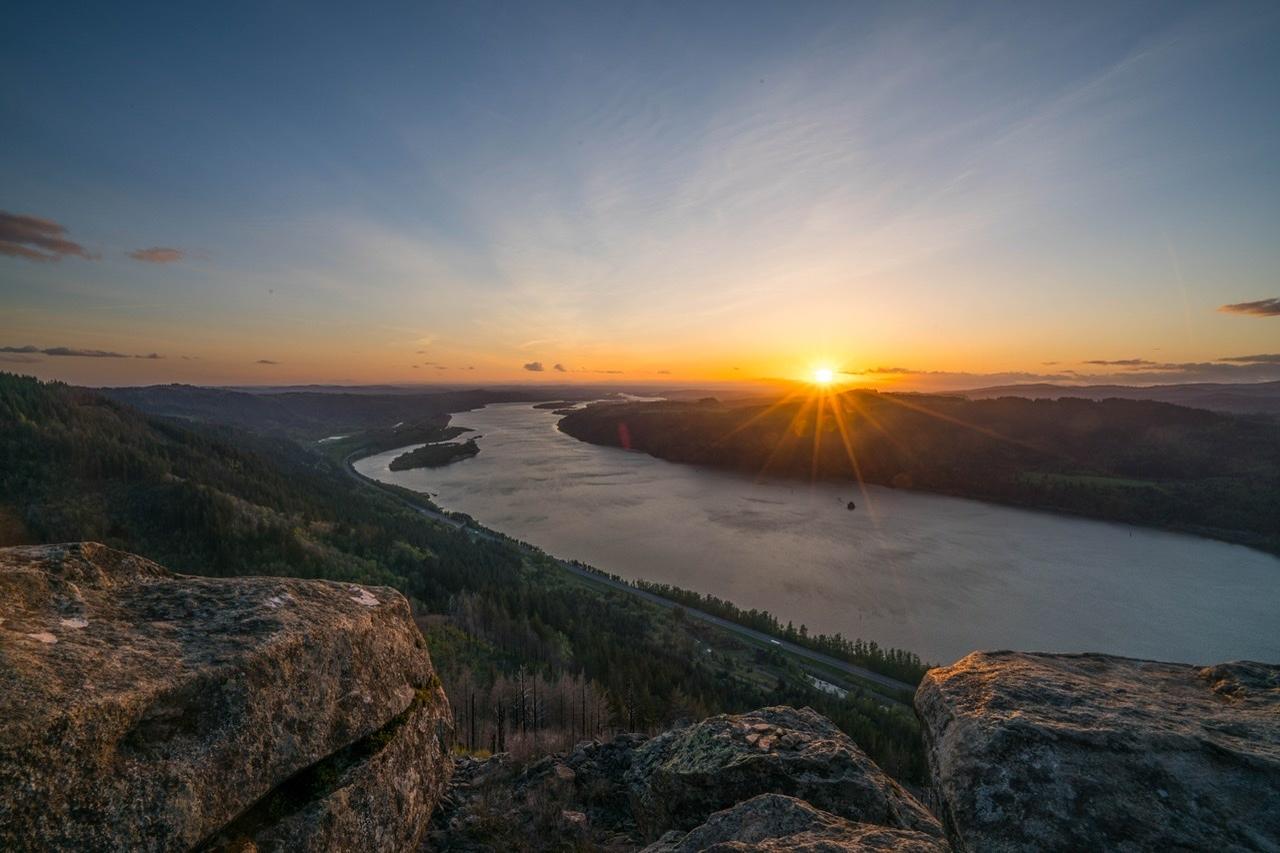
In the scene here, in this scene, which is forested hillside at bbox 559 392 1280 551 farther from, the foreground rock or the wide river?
the foreground rock

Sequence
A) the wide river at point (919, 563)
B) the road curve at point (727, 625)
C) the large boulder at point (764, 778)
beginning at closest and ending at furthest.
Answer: the large boulder at point (764, 778) < the road curve at point (727, 625) < the wide river at point (919, 563)

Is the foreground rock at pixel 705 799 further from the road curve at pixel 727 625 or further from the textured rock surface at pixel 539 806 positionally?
the road curve at pixel 727 625

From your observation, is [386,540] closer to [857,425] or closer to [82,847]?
[82,847]

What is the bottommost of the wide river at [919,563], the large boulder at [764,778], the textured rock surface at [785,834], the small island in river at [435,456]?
the wide river at [919,563]

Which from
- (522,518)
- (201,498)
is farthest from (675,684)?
(522,518)

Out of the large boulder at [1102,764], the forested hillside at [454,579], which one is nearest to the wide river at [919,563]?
the forested hillside at [454,579]

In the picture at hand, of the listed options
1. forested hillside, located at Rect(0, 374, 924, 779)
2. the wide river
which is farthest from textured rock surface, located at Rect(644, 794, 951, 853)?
the wide river
